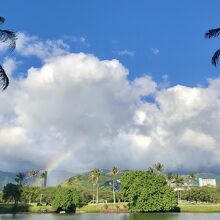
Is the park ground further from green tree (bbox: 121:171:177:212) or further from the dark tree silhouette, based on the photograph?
the dark tree silhouette

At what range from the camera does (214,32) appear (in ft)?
120

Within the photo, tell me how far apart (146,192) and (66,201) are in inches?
1465

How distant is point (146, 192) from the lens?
507ft

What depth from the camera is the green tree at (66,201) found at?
170 metres

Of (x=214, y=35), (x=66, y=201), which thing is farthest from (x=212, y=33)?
(x=66, y=201)

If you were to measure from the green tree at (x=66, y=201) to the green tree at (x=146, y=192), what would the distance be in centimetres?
2364

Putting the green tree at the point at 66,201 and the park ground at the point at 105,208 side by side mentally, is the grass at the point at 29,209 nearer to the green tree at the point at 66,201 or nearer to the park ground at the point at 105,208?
the park ground at the point at 105,208

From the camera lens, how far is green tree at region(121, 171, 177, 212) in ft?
501

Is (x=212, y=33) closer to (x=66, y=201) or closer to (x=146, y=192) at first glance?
(x=146, y=192)

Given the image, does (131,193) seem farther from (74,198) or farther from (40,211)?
(40,211)

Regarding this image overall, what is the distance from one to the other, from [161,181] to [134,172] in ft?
38.9

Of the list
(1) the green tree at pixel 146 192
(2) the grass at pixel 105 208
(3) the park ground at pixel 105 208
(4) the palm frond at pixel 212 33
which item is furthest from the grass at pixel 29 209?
(4) the palm frond at pixel 212 33

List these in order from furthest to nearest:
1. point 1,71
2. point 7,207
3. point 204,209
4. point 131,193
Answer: point 7,207 < point 131,193 < point 204,209 < point 1,71

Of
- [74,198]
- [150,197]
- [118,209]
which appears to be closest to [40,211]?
[74,198]
